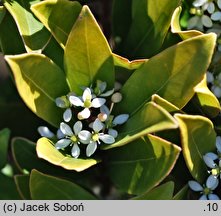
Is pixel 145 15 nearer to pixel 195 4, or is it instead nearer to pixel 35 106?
pixel 195 4

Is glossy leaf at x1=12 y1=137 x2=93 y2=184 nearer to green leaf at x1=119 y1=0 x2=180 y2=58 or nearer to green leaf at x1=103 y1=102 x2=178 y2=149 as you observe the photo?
green leaf at x1=103 y1=102 x2=178 y2=149

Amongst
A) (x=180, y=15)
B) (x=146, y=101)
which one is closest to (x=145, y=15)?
(x=180, y=15)

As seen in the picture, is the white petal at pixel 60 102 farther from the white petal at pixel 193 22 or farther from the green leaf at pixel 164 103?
the white petal at pixel 193 22

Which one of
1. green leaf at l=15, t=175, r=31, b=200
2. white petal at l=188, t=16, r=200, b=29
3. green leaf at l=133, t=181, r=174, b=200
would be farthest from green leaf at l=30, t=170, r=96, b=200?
white petal at l=188, t=16, r=200, b=29

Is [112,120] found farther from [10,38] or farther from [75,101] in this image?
[10,38]

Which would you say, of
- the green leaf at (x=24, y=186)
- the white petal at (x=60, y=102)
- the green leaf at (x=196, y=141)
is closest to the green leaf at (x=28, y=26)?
the white petal at (x=60, y=102)

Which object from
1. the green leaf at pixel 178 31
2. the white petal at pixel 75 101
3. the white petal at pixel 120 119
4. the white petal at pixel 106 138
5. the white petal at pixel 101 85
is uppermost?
the green leaf at pixel 178 31
